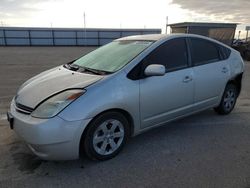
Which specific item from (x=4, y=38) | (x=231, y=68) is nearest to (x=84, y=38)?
(x=4, y=38)

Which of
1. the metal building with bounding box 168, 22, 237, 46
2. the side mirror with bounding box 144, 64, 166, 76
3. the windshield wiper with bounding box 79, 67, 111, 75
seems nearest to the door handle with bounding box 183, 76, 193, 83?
the side mirror with bounding box 144, 64, 166, 76

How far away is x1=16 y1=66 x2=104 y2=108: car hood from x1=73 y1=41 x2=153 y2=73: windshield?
33 cm

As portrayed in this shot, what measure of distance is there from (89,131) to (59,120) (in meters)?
0.40

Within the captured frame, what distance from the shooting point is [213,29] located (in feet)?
90.0

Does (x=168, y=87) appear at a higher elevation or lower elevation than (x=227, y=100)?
higher

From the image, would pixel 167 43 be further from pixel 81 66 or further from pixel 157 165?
pixel 157 165

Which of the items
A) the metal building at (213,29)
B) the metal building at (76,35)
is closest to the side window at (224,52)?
the metal building at (213,29)

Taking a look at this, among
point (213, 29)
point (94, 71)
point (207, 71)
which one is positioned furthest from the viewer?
point (213, 29)

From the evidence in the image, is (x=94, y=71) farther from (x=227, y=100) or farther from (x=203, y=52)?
(x=227, y=100)

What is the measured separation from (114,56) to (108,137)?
1242 mm

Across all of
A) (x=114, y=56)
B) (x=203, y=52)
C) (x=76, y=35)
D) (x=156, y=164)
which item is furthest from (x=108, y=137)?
(x=76, y=35)

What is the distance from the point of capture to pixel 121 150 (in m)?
3.39

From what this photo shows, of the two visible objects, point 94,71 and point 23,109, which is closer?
point 23,109

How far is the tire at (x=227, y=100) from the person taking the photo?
477 cm
